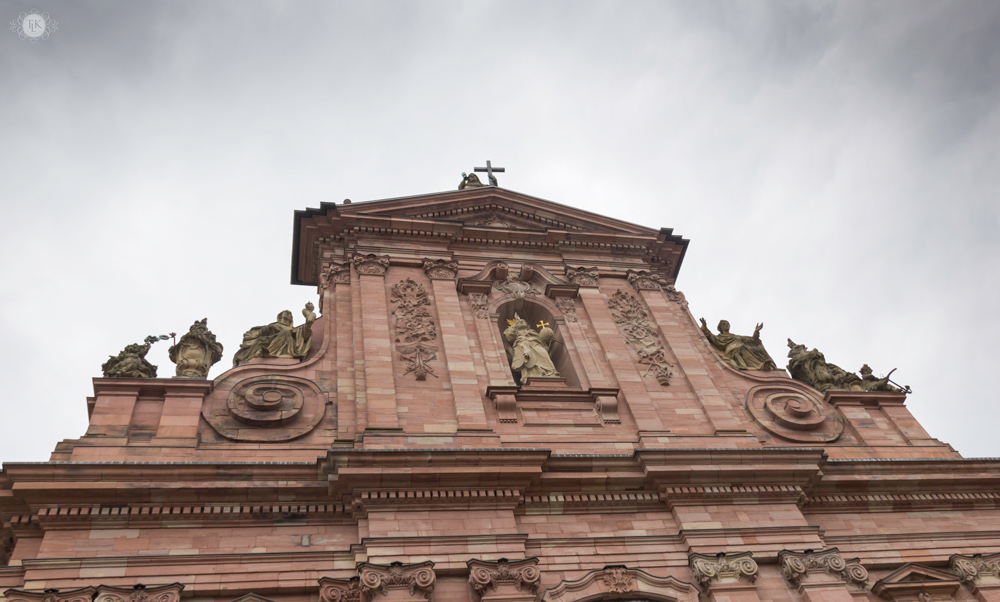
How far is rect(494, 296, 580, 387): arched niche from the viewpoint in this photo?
53.2 feet

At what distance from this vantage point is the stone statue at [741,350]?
55.1 ft

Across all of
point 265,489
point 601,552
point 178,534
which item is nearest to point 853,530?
point 601,552

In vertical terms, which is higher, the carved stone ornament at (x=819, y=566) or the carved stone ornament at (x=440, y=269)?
the carved stone ornament at (x=440, y=269)

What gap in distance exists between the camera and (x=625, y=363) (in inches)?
613

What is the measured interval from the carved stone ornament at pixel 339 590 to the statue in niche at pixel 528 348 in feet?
17.7

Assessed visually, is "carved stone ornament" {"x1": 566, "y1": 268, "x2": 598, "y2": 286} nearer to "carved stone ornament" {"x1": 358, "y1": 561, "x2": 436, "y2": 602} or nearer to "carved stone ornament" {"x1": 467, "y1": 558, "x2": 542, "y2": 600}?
"carved stone ornament" {"x1": 467, "y1": 558, "x2": 542, "y2": 600}

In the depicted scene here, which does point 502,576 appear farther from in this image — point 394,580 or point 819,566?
point 819,566

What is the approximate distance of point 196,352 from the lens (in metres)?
14.0

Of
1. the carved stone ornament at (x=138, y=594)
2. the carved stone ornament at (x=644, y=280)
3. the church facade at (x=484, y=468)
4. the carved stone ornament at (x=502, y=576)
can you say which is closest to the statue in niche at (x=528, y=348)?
the church facade at (x=484, y=468)

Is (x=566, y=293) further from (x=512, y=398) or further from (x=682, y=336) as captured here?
(x=512, y=398)

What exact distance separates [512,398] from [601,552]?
316 cm

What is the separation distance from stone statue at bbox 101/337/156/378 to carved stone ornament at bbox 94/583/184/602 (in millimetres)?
3918

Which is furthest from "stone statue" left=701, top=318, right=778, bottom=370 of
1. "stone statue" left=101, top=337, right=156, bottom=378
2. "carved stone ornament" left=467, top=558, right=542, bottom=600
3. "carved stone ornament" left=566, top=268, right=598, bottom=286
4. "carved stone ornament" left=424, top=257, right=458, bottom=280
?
"stone statue" left=101, top=337, right=156, bottom=378

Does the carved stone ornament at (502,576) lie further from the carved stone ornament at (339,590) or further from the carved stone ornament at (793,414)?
the carved stone ornament at (793,414)
